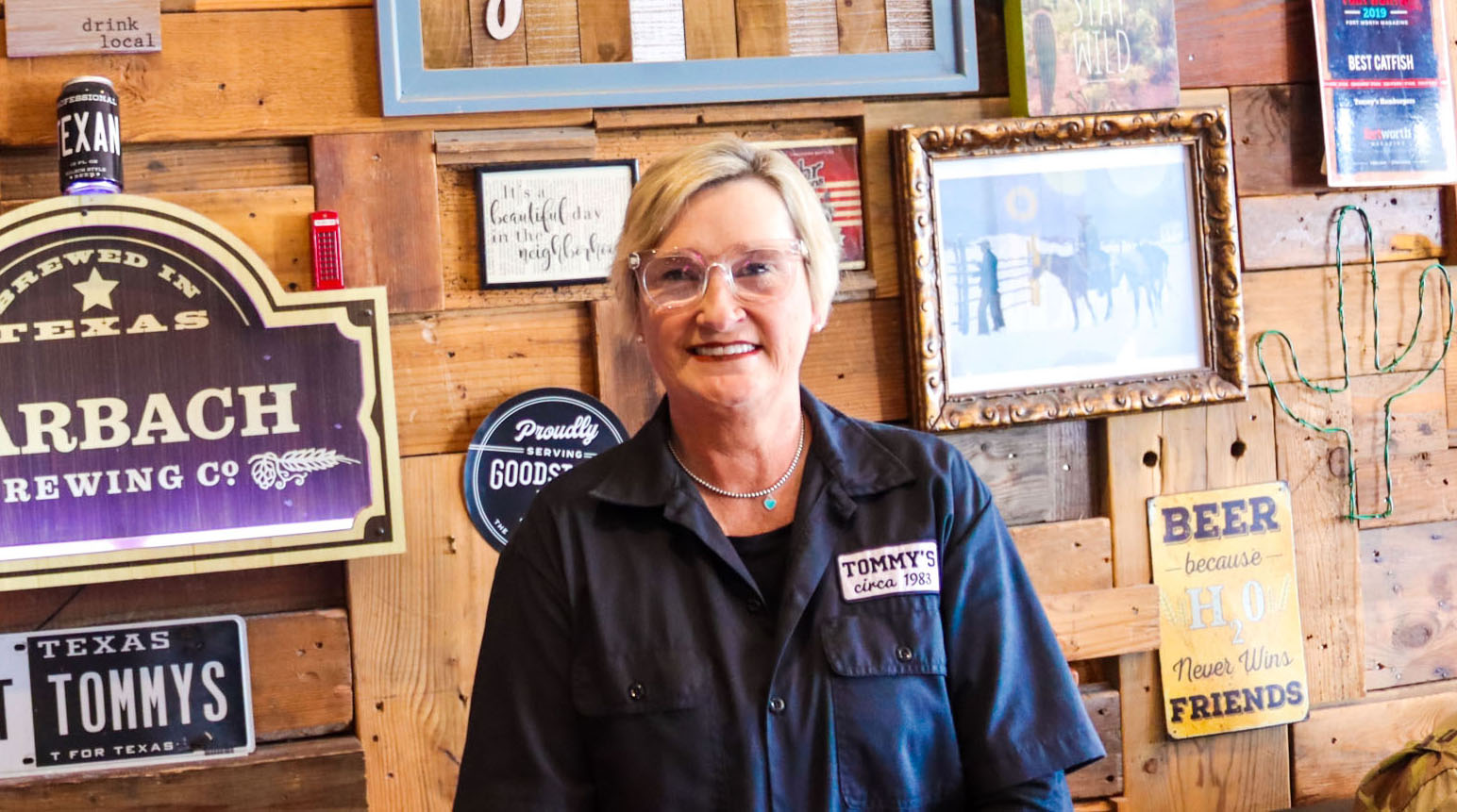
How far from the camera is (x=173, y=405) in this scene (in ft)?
6.11

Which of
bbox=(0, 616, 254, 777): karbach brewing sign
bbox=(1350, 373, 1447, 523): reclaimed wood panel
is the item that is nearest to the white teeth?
bbox=(0, 616, 254, 777): karbach brewing sign

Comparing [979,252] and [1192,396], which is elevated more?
[979,252]

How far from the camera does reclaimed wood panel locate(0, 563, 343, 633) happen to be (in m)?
1.90

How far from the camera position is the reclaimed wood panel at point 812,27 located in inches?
81.4

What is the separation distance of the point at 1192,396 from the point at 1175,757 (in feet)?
2.05

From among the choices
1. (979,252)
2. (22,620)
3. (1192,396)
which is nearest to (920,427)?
(979,252)

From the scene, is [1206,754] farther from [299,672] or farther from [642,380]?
[299,672]

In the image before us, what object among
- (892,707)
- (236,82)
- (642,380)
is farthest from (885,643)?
(236,82)

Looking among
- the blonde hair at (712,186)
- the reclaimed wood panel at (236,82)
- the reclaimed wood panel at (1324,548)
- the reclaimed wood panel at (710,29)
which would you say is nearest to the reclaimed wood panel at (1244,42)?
the reclaimed wood panel at (1324,548)

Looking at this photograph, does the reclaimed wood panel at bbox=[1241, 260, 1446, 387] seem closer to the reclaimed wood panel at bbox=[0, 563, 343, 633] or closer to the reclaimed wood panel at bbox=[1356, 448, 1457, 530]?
the reclaimed wood panel at bbox=[1356, 448, 1457, 530]

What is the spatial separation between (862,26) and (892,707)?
1231 millimetres

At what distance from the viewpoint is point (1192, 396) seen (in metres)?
2.17

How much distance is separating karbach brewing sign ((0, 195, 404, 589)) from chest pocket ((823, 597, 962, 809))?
0.88 m

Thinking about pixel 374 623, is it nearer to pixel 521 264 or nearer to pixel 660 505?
pixel 521 264
